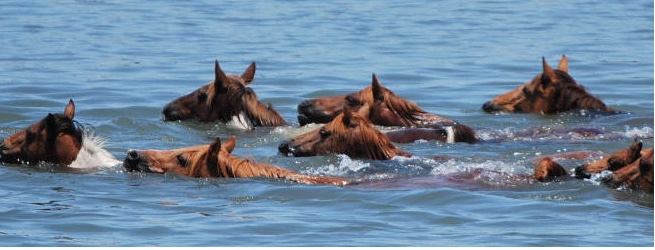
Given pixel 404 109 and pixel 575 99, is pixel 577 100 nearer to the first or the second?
pixel 575 99

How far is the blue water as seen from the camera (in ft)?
31.1

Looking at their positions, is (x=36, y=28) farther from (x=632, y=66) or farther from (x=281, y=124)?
(x=281, y=124)

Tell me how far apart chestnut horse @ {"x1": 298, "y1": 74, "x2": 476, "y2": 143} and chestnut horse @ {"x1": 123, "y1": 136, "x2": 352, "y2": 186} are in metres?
2.60

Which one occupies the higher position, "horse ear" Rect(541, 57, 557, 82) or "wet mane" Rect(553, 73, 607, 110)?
"horse ear" Rect(541, 57, 557, 82)

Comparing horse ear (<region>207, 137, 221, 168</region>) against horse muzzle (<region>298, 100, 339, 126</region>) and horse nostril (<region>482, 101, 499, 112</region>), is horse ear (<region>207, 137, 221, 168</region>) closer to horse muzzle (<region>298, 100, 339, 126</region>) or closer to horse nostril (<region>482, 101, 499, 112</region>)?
horse muzzle (<region>298, 100, 339, 126</region>)

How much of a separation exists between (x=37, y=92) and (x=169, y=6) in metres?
12.2

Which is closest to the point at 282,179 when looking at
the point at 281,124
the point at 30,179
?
the point at 30,179

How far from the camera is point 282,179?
422 inches

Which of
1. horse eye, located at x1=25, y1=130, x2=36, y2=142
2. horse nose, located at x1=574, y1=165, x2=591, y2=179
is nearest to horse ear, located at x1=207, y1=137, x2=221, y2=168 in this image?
horse eye, located at x1=25, y1=130, x2=36, y2=142

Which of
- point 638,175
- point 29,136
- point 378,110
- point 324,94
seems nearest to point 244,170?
point 29,136

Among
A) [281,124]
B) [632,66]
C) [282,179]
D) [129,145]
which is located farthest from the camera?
[632,66]

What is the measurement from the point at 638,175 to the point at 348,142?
244 centimetres

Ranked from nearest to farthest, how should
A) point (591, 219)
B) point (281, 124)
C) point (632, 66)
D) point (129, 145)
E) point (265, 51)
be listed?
1. point (591, 219)
2. point (129, 145)
3. point (281, 124)
4. point (632, 66)
5. point (265, 51)

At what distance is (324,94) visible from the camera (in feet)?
57.1
